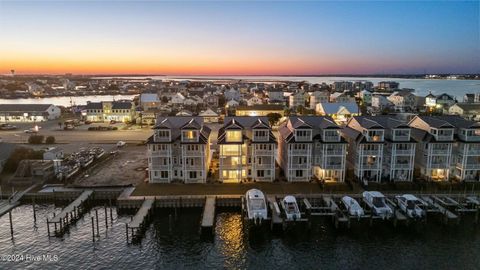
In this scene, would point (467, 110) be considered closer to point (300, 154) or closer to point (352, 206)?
point (300, 154)

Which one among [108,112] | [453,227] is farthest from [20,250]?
[108,112]

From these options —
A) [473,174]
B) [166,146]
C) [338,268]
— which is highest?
[166,146]

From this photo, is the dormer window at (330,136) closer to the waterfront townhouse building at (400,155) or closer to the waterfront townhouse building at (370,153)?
the waterfront townhouse building at (370,153)

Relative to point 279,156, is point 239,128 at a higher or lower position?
higher

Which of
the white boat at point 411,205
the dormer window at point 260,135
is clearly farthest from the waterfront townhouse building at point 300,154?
the white boat at point 411,205

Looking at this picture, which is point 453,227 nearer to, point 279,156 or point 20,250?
point 279,156

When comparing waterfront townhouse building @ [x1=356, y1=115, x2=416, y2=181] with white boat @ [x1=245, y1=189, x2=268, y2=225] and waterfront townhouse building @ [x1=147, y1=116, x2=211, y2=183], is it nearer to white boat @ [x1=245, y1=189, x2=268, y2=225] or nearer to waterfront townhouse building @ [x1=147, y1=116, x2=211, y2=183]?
white boat @ [x1=245, y1=189, x2=268, y2=225]
